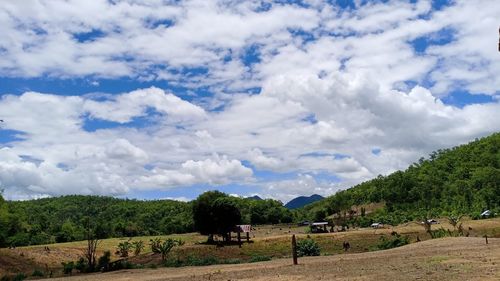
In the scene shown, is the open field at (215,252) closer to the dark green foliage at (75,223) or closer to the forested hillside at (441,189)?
the dark green foliage at (75,223)

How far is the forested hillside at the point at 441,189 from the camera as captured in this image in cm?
10588

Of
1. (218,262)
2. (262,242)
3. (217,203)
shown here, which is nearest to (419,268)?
(218,262)

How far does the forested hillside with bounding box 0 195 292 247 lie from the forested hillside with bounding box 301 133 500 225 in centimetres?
1610

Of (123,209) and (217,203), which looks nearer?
(217,203)

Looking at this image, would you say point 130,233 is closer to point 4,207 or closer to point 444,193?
point 4,207

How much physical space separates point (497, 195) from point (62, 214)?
140 metres

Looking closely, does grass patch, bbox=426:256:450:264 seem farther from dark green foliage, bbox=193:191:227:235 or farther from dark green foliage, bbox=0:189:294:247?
dark green foliage, bbox=0:189:294:247

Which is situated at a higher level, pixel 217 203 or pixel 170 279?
pixel 217 203

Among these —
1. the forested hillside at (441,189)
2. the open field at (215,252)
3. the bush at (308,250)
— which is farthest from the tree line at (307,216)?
the bush at (308,250)

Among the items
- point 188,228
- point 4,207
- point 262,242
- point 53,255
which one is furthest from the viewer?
point 188,228

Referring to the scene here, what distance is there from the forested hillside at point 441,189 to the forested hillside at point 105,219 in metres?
16.1

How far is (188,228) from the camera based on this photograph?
10450 centimetres

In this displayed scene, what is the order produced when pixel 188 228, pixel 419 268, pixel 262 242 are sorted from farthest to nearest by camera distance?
1. pixel 188 228
2. pixel 262 242
3. pixel 419 268

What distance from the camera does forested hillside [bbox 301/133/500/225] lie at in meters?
106
